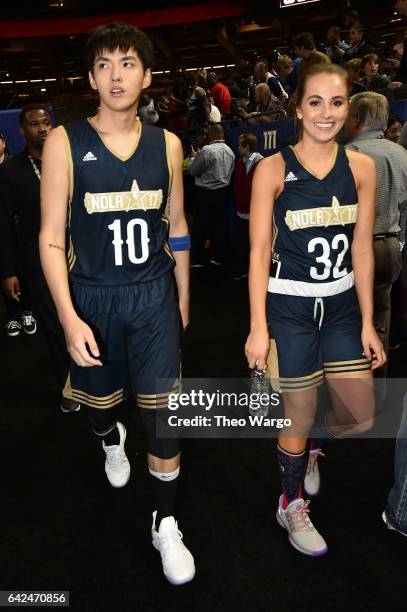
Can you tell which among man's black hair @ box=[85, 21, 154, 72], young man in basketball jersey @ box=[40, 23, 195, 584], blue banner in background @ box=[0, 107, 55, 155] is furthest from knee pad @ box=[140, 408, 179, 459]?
blue banner in background @ box=[0, 107, 55, 155]

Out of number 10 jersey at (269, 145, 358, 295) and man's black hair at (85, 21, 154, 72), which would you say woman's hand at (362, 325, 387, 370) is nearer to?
number 10 jersey at (269, 145, 358, 295)

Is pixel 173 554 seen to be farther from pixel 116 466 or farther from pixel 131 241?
pixel 131 241

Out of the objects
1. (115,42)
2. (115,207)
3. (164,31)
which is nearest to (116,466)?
(115,207)

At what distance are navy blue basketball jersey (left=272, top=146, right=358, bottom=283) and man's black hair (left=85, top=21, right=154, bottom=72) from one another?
64 centimetres

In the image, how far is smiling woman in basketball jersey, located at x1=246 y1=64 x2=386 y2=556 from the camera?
77.2 inches

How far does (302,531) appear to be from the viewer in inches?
88.0

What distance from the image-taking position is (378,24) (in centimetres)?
1859

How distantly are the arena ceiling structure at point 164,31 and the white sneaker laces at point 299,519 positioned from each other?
18.1 metres

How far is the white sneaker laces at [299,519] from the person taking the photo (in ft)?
7.37

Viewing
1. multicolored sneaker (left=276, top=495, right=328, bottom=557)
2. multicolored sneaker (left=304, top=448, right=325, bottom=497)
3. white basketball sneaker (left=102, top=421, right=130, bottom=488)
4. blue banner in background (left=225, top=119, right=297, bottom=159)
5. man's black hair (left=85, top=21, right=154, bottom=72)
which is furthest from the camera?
blue banner in background (left=225, top=119, right=297, bottom=159)

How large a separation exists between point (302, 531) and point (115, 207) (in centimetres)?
157

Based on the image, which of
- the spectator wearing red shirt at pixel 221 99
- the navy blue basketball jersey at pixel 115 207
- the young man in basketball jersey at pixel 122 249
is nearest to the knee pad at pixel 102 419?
the young man in basketball jersey at pixel 122 249

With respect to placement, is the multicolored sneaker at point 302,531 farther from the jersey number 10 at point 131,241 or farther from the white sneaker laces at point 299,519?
A: the jersey number 10 at point 131,241

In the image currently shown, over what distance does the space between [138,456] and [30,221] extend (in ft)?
4.89
